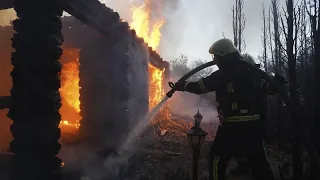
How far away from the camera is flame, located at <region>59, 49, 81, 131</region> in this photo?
12.8 metres

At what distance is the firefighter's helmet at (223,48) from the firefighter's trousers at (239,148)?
3.70 feet

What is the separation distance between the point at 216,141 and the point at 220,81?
0.94 meters

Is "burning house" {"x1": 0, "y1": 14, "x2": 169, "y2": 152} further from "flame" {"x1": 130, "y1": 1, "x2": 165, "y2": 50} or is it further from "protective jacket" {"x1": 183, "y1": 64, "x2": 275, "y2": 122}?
"flame" {"x1": 130, "y1": 1, "x2": 165, "y2": 50}

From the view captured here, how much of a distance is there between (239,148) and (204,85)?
111 centimetres

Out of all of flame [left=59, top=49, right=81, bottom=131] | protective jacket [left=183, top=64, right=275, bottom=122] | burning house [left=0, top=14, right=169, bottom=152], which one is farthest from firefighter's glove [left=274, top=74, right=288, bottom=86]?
flame [left=59, top=49, right=81, bottom=131]

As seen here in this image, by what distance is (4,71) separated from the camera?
11109mm

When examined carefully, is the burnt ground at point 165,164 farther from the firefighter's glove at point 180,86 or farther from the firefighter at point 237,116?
the firefighter's glove at point 180,86

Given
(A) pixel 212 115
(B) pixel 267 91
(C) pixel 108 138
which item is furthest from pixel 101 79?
(A) pixel 212 115

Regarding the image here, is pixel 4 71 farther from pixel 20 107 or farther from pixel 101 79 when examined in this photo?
pixel 20 107

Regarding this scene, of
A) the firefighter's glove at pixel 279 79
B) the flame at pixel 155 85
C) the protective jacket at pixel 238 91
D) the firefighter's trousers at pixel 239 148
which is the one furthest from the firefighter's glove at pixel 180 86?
the flame at pixel 155 85

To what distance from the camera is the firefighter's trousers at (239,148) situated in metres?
3.91

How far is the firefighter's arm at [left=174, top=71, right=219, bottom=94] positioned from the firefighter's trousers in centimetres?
63

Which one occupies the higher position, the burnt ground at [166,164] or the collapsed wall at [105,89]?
the collapsed wall at [105,89]

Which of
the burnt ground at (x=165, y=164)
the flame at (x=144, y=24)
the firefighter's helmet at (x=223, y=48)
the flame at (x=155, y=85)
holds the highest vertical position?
the flame at (x=144, y=24)
